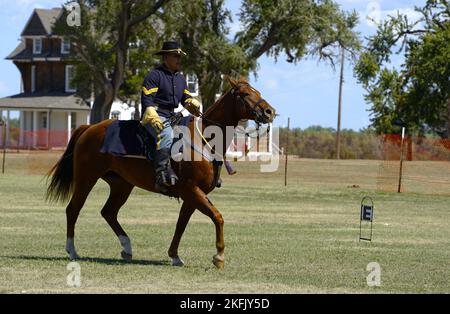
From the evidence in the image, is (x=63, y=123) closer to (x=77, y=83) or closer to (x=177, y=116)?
(x=77, y=83)

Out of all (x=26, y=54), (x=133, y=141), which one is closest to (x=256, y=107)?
(x=133, y=141)

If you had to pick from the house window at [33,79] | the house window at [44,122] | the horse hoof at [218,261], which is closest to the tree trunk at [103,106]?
the house window at [44,122]

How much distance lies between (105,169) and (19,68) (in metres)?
72.6

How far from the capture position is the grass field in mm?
12117

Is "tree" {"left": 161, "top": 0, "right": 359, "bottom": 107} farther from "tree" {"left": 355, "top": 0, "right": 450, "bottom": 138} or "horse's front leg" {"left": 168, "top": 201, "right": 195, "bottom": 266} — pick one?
"horse's front leg" {"left": 168, "top": 201, "right": 195, "bottom": 266}

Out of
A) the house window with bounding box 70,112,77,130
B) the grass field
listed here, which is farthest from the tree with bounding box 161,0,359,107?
the house window with bounding box 70,112,77,130

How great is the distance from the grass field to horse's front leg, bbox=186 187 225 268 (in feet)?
0.55

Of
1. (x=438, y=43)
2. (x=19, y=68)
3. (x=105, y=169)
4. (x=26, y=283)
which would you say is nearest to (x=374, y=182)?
(x=438, y=43)

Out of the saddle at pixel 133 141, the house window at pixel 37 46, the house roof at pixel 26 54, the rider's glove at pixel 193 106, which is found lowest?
the saddle at pixel 133 141

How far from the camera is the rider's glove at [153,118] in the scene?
13.5 metres

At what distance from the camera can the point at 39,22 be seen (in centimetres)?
8325

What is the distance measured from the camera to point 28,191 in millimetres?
31406

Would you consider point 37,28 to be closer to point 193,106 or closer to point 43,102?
point 43,102

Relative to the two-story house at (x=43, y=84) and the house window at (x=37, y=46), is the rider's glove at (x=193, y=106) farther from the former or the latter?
the house window at (x=37, y=46)
